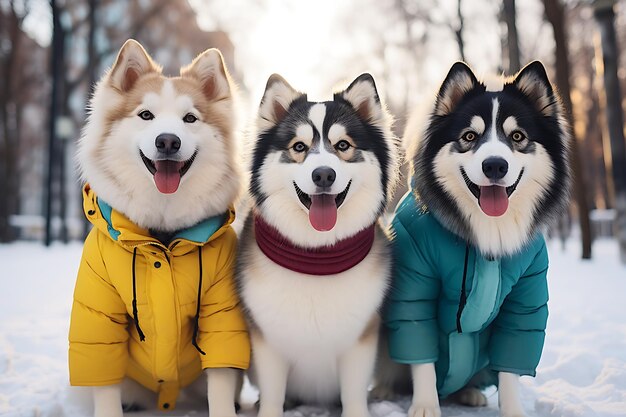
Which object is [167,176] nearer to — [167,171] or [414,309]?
[167,171]

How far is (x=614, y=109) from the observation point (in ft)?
27.0

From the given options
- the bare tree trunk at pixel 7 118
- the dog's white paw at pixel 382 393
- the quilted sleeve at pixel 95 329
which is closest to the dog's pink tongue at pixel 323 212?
the quilted sleeve at pixel 95 329

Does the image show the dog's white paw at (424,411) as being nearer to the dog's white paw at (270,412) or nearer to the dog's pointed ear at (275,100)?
the dog's white paw at (270,412)

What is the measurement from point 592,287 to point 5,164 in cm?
1492

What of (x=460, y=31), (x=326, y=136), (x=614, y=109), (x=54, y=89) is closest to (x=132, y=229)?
(x=326, y=136)

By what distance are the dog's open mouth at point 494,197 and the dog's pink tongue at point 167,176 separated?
4.53 ft

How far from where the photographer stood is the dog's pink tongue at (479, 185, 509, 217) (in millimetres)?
2355

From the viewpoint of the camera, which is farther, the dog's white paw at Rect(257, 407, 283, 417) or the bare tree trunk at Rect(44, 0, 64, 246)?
the bare tree trunk at Rect(44, 0, 64, 246)

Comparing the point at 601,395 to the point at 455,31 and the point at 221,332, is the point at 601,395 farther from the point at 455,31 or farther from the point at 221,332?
the point at 455,31

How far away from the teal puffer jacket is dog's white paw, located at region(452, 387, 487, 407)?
279 mm

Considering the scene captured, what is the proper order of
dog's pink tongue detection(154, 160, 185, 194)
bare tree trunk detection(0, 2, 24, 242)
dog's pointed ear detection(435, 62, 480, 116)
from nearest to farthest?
dog's pink tongue detection(154, 160, 185, 194)
dog's pointed ear detection(435, 62, 480, 116)
bare tree trunk detection(0, 2, 24, 242)

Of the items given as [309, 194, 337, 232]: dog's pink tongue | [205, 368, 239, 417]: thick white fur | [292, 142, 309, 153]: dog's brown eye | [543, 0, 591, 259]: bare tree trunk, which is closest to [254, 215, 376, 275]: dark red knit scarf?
[309, 194, 337, 232]: dog's pink tongue

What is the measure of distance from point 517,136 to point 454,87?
41 centimetres

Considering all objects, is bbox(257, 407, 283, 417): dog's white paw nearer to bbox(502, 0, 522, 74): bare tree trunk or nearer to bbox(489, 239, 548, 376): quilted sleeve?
bbox(489, 239, 548, 376): quilted sleeve
